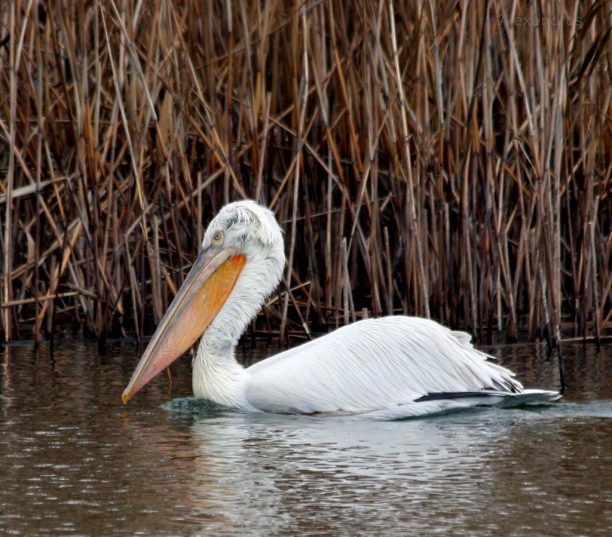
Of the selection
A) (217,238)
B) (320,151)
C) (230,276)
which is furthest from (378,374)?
(320,151)

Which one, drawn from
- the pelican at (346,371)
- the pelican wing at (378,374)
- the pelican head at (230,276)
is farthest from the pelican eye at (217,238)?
the pelican wing at (378,374)

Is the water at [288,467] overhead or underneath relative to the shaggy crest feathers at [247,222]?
underneath

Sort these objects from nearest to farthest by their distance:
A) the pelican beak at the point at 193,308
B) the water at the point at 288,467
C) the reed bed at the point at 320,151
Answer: the water at the point at 288,467, the pelican beak at the point at 193,308, the reed bed at the point at 320,151

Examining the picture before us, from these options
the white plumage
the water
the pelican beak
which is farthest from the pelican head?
the water

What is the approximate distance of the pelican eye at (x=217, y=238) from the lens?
22.3 feet

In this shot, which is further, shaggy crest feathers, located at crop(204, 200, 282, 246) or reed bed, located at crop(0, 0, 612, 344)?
reed bed, located at crop(0, 0, 612, 344)

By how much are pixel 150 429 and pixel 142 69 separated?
10.9ft

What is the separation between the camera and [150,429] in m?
5.80

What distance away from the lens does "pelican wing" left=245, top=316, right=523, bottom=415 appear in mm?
6195

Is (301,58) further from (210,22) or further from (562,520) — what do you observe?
(562,520)

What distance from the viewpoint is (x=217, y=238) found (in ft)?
22.3

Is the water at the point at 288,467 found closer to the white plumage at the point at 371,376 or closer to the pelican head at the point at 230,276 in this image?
the white plumage at the point at 371,376

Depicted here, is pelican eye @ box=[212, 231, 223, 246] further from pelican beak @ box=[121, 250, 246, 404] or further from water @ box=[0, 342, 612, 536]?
water @ box=[0, 342, 612, 536]

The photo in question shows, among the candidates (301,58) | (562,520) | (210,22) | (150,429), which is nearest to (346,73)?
(301,58)
